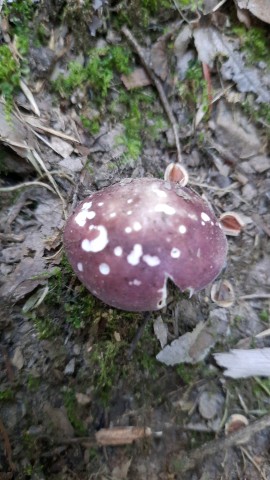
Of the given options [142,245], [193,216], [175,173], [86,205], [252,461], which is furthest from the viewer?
[175,173]

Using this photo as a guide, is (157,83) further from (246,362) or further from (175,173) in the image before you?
(246,362)

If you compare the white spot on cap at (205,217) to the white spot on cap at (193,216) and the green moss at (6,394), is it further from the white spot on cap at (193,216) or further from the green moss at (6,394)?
the green moss at (6,394)

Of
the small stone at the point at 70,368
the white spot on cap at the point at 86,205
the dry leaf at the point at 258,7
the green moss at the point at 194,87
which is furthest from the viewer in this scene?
the green moss at the point at 194,87

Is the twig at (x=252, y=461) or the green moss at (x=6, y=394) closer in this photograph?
the green moss at (x=6, y=394)

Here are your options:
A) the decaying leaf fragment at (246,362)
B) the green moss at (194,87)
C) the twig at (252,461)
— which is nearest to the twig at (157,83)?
the green moss at (194,87)

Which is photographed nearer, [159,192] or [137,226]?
[137,226]

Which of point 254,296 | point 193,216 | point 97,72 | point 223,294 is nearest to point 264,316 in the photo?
point 254,296

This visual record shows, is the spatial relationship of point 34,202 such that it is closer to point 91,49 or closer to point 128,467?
point 91,49

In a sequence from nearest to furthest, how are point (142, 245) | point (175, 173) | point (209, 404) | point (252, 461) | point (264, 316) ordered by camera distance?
1. point (142, 245)
2. point (252, 461)
3. point (209, 404)
4. point (264, 316)
5. point (175, 173)
